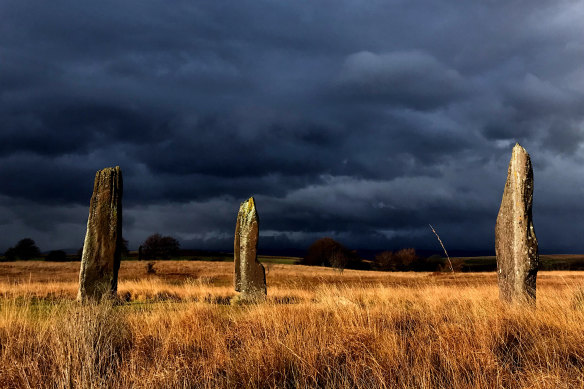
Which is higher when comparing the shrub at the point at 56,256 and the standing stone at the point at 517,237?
the standing stone at the point at 517,237

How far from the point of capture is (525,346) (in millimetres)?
5387

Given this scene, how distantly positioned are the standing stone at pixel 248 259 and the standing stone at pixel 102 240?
3.65 meters

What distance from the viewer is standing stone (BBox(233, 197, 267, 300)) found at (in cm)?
1312

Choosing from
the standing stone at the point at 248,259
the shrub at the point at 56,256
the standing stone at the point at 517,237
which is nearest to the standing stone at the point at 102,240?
the standing stone at the point at 248,259

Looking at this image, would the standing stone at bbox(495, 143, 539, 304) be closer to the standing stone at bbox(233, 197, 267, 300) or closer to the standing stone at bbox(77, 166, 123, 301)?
the standing stone at bbox(233, 197, 267, 300)

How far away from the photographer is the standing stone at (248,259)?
13.1 meters

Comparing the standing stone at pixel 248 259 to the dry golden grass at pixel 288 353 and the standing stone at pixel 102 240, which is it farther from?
the dry golden grass at pixel 288 353

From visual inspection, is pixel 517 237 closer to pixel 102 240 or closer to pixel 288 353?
pixel 288 353

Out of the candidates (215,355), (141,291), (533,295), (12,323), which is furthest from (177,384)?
(141,291)

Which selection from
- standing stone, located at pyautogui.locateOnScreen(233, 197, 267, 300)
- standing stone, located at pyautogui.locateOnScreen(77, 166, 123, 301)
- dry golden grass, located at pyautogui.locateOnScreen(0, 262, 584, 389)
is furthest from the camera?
standing stone, located at pyautogui.locateOnScreen(233, 197, 267, 300)

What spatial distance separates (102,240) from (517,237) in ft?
34.7

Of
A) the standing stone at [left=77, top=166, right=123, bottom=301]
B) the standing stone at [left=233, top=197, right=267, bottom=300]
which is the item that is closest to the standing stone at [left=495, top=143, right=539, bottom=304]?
the standing stone at [left=233, top=197, right=267, bottom=300]

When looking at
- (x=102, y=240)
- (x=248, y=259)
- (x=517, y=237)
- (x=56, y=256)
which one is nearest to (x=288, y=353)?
(x=517, y=237)

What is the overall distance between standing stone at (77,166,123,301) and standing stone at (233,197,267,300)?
365 cm
